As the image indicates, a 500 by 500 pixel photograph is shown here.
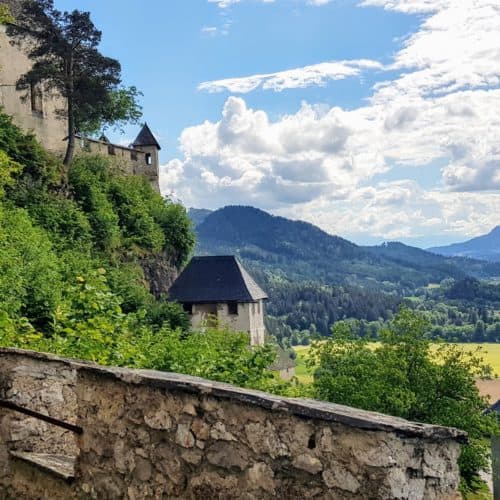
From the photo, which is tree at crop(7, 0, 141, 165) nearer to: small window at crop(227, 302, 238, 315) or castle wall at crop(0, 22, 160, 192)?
castle wall at crop(0, 22, 160, 192)

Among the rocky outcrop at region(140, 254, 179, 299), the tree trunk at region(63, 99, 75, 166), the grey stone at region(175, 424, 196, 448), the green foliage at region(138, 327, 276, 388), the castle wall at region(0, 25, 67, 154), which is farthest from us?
the rocky outcrop at region(140, 254, 179, 299)

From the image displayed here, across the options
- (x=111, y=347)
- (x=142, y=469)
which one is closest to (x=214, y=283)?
(x=111, y=347)

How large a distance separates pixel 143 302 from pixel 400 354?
1025 cm

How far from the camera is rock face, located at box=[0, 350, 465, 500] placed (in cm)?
308

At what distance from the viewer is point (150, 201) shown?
117ft

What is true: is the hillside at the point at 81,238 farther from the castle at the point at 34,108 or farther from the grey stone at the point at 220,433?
the grey stone at the point at 220,433

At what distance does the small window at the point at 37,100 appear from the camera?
3044 cm

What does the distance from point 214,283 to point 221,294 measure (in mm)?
895

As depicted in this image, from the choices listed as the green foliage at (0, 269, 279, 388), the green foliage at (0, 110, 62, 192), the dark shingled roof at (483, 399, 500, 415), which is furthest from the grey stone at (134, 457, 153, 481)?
the dark shingled roof at (483, 399, 500, 415)

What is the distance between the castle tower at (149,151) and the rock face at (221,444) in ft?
118

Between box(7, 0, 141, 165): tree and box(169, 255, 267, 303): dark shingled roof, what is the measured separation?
9.68 metres

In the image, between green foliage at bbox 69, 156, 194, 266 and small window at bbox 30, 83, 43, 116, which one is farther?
small window at bbox 30, 83, 43, 116

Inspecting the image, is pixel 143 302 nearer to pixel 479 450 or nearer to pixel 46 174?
pixel 46 174

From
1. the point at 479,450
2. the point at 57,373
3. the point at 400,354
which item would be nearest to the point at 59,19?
the point at 400,354
